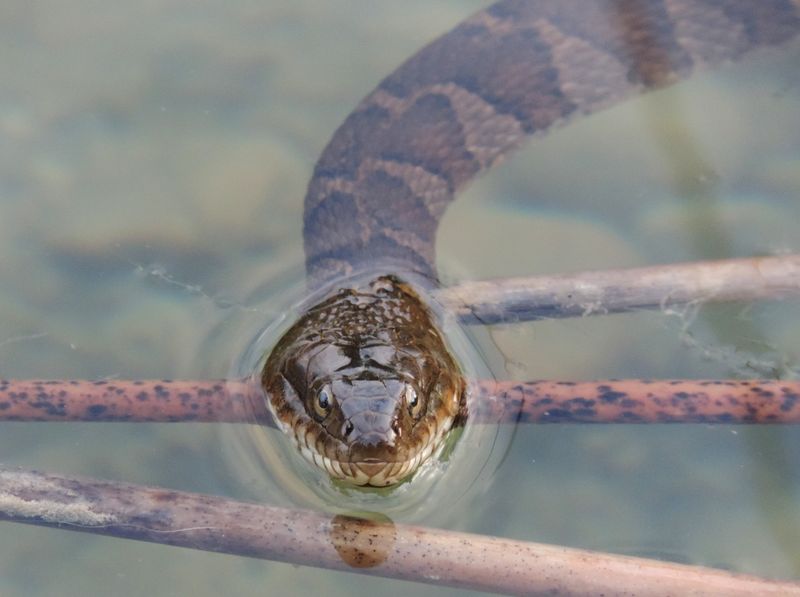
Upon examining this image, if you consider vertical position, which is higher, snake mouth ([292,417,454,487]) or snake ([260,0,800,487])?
snake ([260,0,800,487])

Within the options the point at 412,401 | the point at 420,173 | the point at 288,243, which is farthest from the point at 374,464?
the point at 420,173

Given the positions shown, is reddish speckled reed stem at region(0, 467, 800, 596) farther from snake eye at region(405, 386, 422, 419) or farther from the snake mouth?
snake eye at region(405, 386, 422, 419)

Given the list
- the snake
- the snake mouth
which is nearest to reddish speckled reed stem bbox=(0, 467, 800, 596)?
the snake mouth

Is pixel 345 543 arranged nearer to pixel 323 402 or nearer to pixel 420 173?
pixel 323 402

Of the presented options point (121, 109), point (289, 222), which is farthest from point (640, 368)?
point (121, 109)

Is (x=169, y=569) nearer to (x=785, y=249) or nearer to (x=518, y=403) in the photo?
(x=518, y=403)
